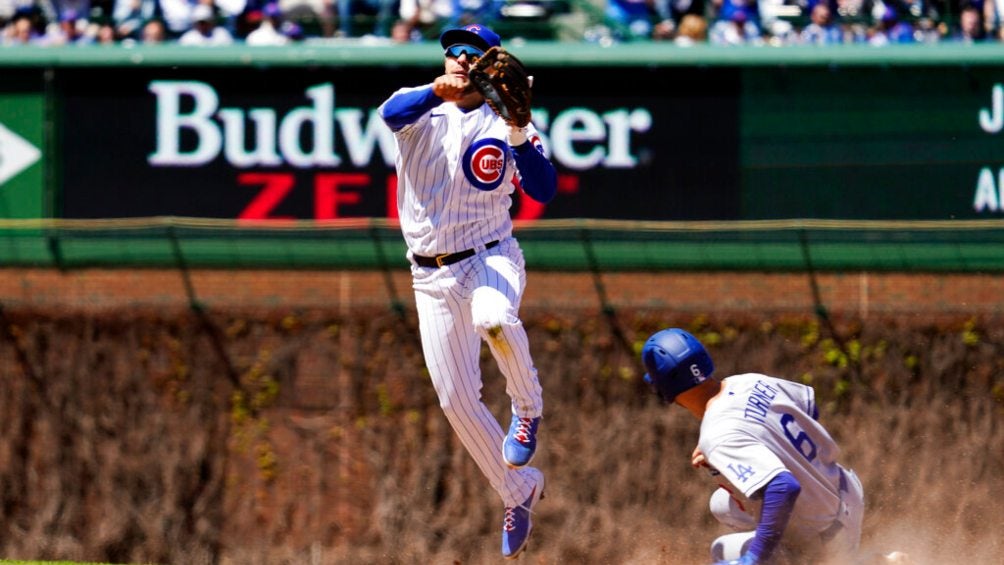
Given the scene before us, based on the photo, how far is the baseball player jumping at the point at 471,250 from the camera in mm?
6648

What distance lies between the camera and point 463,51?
645cm

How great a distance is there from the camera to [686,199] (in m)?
12.0

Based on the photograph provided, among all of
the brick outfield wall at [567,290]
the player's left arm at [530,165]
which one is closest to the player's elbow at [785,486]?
the player's left arm at [530,165]

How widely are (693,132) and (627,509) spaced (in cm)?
306

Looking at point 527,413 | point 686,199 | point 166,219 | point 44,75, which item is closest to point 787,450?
point 527,413

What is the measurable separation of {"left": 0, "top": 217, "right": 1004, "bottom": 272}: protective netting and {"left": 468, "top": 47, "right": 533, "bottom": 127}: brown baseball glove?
5.24 metres

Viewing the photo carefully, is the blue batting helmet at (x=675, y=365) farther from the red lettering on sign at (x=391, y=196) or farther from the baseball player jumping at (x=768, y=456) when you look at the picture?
the red lettering on sign at (x=391, y=196)

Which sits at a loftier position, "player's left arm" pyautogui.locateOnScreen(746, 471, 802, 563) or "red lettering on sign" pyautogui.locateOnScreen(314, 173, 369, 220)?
"player's left arm" pyautogui.locateOnScreen(746, 471, 802, 563)

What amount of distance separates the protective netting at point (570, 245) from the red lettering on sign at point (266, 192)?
1.17 ft

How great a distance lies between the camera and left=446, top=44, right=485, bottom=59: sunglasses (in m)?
6.45

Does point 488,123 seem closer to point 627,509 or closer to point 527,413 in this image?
point 527,413

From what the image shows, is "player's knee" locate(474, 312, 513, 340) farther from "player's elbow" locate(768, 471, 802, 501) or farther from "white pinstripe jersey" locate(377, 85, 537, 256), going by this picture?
"player's elbow" locate(768, 471, 802, 501)

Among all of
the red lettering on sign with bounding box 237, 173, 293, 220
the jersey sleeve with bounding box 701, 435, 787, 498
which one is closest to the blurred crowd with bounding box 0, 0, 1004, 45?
the red lettering on sign with bounding box 237, 173, 293, 220

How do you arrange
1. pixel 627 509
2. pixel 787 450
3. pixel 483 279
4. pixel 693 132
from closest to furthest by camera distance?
pixel 787 450 → pixel 483 279 → pixel 627 509 → pixel 693 132
